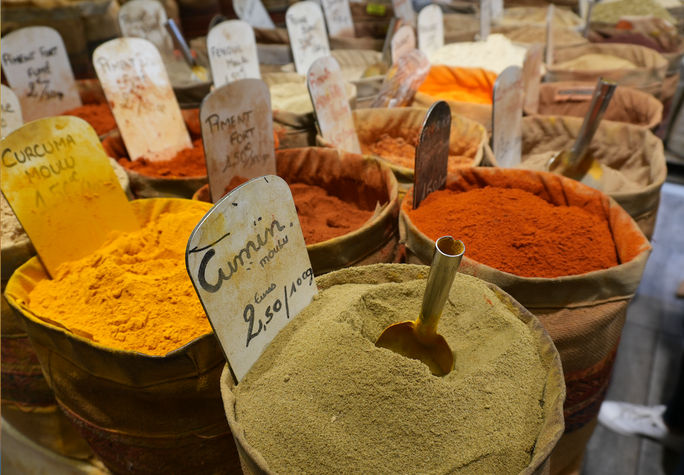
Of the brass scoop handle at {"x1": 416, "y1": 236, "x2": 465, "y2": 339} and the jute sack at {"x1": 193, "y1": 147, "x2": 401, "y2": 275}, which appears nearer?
the brass scoop handle at {"x1": 416, "y1": 236, "x2": 465, "y2": 339}

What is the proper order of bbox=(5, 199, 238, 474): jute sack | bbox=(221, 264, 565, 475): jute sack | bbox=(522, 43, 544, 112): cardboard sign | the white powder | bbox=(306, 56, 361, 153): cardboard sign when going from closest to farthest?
bbox=(221, 264, 565, 475): jute sack < bbox=(5, 199, 238, 474): jute sack < bbox=(306, 56, 361, 153): cardboard sign < bbox=(522, 43, 544, 112): cardboard sign < the white powder

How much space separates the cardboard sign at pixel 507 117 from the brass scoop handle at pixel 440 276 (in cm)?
64

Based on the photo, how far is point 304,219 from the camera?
91 centimetres

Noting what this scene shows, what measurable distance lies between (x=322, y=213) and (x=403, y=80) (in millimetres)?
568

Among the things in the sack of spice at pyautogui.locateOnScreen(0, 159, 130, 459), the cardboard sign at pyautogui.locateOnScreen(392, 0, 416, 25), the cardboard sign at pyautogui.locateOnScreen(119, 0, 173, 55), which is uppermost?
the cardboard sign at pyautogui.locateOnScreen(119, 0, 173, 55)

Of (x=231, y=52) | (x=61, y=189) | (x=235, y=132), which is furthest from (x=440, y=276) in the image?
(x=231, y=52)

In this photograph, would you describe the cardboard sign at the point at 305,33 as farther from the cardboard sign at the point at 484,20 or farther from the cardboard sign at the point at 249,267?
the cardboard sign at the point at 249,267

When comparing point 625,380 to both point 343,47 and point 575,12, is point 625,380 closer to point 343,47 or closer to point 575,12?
point 343,47

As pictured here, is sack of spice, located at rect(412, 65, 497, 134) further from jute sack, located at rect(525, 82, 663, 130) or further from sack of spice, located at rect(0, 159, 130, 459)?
sack of spice, located at rect(0, 159, 130, 459)

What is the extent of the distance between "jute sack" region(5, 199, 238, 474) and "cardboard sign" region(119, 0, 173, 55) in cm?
117

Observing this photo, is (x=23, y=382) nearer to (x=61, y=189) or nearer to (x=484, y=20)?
(x=61, y=189)

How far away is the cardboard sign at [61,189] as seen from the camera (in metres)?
0.70

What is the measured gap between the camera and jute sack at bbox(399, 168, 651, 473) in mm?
645

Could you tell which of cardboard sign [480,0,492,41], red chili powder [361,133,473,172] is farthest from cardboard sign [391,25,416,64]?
cardboard sign [480,0,492,41]
